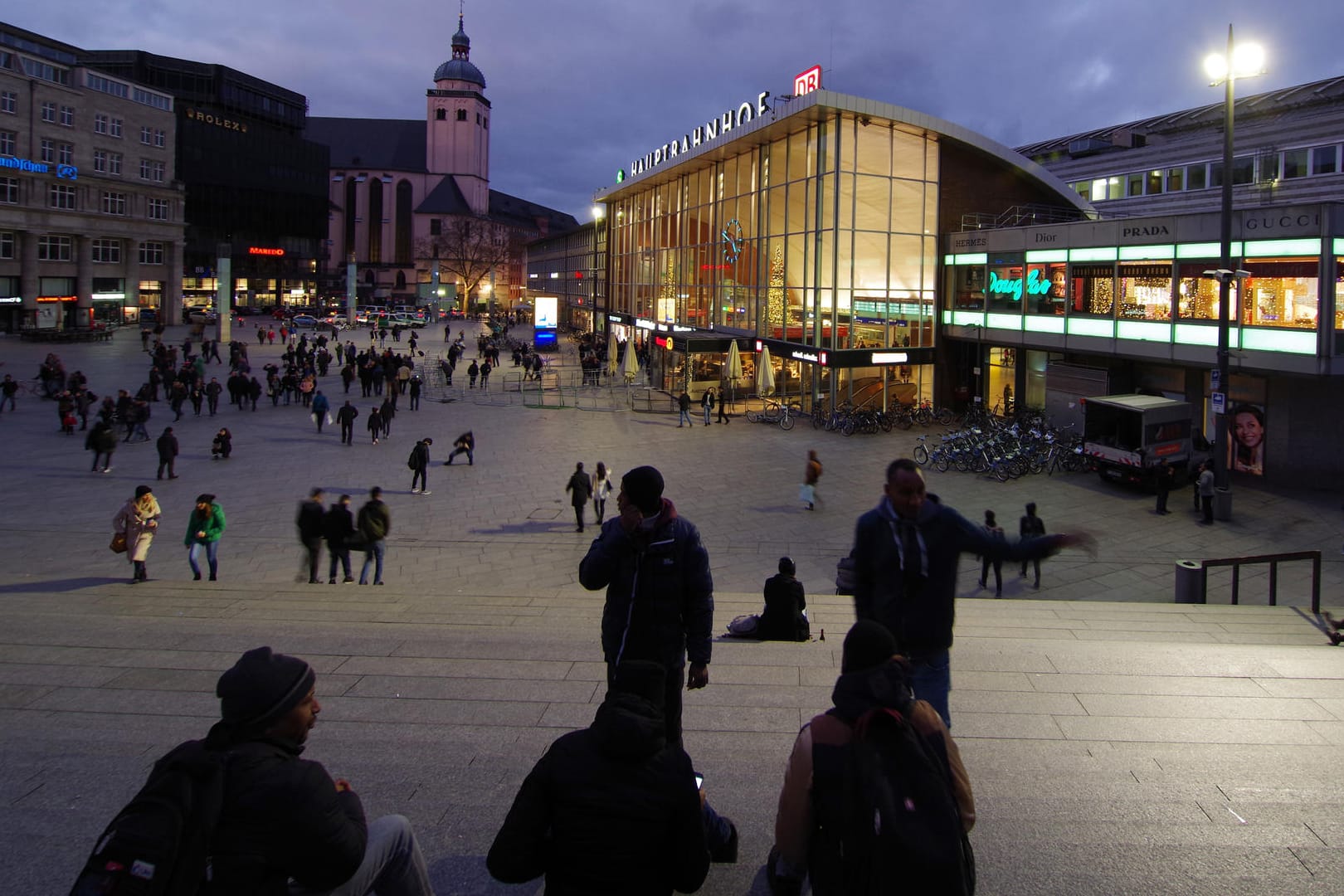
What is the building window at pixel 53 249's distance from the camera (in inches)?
2479

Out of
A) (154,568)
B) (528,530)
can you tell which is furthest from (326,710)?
(528,530)

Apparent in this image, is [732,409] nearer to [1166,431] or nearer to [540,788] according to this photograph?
[1166,431]

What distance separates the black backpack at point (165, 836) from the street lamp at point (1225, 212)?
2050 cm

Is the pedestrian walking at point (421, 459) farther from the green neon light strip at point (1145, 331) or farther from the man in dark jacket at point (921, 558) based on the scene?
the green neon light strip at point (1145, 331)

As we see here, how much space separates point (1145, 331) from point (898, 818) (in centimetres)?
2669

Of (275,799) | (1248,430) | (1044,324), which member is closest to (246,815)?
(275,799)

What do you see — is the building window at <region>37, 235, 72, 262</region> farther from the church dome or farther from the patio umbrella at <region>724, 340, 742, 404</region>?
the church dome

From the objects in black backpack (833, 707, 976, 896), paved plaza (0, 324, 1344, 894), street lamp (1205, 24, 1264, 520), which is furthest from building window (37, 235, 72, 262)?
black backpack (833, 707, 976, 896)

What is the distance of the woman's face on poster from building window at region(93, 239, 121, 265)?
73.0 metres

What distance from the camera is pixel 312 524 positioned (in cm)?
1311

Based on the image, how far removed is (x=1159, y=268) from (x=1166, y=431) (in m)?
5.67

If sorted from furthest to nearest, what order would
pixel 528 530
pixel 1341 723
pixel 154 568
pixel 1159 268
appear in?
1. pixel 1159 268
2. pixel 528 530
3. pixel 154 568
4. pixel 1341 723

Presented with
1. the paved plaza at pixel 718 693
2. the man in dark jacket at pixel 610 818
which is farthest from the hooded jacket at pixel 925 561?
the man in dark jacket at pixel 610 818

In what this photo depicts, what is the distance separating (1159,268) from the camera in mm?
25469
